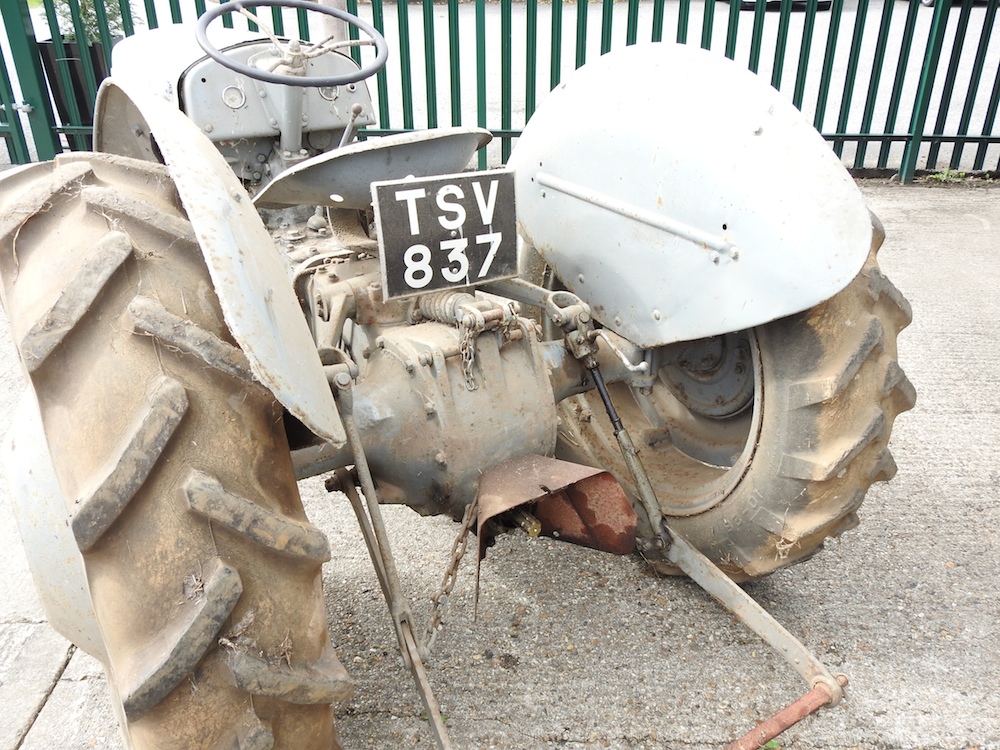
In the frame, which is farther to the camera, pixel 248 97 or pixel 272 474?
pixel 248 97

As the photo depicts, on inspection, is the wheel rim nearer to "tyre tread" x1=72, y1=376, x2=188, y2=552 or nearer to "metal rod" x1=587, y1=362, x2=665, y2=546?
"metal rod" x1=587, y1=362, x2=665, y2=546

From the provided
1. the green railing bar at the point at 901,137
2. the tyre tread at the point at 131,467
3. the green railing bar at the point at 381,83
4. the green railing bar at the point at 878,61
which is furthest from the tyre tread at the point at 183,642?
the green railing bar at the point at 878,61

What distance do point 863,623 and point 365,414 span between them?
1.47 meters

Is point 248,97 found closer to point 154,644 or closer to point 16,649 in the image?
point 16,649

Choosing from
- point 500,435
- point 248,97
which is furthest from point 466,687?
point 248,97

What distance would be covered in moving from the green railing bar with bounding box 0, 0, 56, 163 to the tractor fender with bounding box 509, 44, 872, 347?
224 inches

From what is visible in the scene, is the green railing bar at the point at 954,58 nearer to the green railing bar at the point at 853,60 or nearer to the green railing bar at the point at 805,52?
the green railing bar at the point at 853,60

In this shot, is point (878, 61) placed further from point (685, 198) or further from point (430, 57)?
point (685, 198)

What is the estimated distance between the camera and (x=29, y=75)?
6.39 m

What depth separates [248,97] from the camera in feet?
9.74

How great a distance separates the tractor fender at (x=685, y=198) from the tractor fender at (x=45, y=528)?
1304mm

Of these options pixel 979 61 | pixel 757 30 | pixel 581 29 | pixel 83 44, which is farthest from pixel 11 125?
pixel 979 61

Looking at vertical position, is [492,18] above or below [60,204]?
below

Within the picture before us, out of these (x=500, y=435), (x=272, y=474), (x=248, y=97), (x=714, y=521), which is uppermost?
(x=248, y=97)
